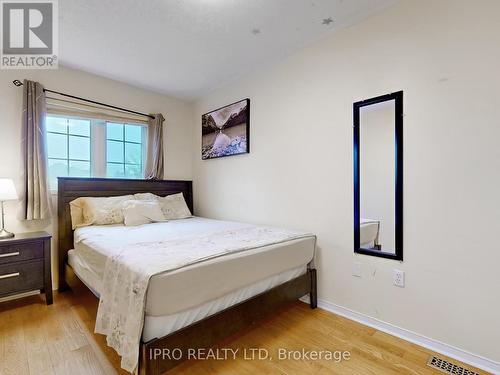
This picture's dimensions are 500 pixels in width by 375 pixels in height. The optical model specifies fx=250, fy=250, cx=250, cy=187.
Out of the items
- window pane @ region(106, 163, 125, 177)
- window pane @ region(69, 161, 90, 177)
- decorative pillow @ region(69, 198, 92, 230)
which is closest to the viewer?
decorative pillow @ region(69, 198, 92, 230)

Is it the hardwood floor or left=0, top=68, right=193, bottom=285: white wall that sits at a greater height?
left=0, top=68, right=193, bottom=285: white wall

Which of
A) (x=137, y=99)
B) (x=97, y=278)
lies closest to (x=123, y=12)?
(x=137, y=99)

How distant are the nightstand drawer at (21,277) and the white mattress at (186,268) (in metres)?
0.27

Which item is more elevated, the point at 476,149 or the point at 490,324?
the point at 476,149

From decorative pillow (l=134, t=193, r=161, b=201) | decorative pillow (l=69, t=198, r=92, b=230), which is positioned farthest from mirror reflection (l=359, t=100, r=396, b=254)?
decorative pillow (l=69, t=198, r=92, b=230)

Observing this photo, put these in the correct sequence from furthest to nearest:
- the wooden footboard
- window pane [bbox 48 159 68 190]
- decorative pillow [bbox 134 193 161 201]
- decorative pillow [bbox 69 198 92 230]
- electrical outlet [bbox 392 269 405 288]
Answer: decorative pillow [bbox 134 193 161 201], window pane [bbox 48 159 68 190], decorative pillow [bbox 69 198 92 230], electrical outlet [bbox 392 269 405 288], the wooden footboard

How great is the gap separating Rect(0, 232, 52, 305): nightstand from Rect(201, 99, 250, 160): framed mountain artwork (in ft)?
6.73

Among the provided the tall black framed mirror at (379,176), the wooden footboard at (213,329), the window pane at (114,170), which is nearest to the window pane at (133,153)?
the window pane at (114,170)

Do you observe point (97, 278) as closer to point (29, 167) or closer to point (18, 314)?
point (18, 314)

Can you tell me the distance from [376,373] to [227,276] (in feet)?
3.43

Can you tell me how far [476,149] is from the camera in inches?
60.7

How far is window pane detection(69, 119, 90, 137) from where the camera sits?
2.97m

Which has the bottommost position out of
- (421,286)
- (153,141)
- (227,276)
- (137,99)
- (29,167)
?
(421,286)

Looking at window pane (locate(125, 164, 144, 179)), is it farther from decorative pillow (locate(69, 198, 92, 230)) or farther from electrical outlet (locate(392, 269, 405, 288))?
electrical outlet (locate(392, 269, 405, 288))
